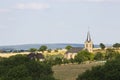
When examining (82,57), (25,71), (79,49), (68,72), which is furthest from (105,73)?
(79,49)

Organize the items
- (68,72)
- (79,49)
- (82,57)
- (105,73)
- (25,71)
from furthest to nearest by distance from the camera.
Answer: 1. (79,49)
2. (82,57)
3. (68,72)
4. (25,71)
5. (105,73)

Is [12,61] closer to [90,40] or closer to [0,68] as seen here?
[0,68]

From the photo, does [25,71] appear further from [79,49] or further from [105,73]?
[79,49]

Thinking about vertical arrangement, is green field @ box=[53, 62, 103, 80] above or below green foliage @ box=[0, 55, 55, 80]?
below

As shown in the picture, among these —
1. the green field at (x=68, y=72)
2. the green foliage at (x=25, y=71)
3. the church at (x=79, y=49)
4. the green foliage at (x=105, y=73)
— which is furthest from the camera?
the church at (x=79, y=49)

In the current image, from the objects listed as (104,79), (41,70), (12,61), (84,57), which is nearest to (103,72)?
(104,79)

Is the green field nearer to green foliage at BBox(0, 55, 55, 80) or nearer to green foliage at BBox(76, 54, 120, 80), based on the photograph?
green foliage at BBox(0, 55, 55, 80)

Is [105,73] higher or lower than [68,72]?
higher

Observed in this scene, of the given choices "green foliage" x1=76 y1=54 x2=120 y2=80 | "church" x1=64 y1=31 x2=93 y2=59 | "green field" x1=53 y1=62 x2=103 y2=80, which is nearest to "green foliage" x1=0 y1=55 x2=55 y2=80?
"green foliage" x1=76 y1=54 x2=120 y2=80

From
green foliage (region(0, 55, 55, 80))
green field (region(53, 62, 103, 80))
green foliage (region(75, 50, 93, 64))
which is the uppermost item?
green foliage (region(0, 55, 55, 80))

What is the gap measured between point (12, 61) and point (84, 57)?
78.7 m

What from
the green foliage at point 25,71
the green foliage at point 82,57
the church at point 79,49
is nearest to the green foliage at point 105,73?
the green foliage at point 25,71

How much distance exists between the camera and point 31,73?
181ft

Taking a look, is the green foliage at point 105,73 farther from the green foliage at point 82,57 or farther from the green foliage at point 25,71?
the green foliage at point 82,57
